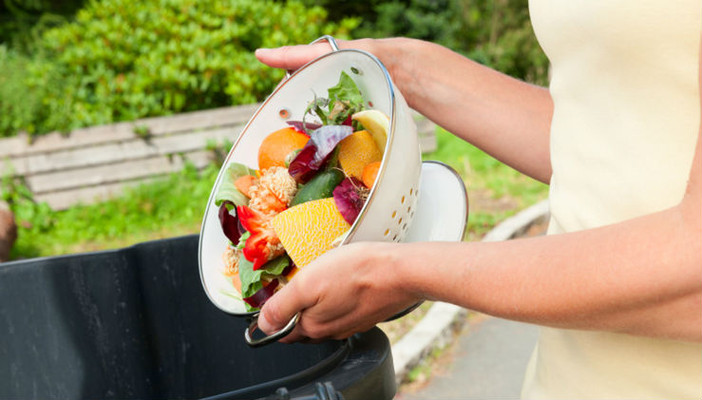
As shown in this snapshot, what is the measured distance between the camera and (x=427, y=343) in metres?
3.25

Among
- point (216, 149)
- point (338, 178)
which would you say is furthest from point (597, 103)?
point (216, 149)

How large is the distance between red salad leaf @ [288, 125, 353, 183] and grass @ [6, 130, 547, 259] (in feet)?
10.7

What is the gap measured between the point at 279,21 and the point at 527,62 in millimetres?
4946

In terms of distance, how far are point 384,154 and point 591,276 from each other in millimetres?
373

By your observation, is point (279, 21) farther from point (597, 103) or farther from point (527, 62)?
point (597, 103)

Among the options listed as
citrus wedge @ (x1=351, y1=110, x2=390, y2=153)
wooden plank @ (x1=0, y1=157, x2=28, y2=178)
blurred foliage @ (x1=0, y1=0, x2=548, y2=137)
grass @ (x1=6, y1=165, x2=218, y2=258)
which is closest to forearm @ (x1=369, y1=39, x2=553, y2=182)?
citrus wedge @ (x1=351, y1=110, x2=390, y2=153)

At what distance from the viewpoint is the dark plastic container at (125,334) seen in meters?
1.51

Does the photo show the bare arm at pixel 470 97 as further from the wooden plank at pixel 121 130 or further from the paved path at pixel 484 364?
the wooden plank at pixel 121 130

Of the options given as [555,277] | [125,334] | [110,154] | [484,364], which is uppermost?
[555,277]

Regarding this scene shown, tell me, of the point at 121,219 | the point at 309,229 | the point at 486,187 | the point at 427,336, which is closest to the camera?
the point at 309,229

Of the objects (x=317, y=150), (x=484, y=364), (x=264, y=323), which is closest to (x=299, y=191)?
(x=317, y=150)

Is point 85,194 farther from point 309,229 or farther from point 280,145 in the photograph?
point 309,229

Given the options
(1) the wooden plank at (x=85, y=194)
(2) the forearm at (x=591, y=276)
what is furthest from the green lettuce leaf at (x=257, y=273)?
(1) the wooden plank at (x=85, y=194)

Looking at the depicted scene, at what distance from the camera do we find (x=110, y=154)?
5.08m
